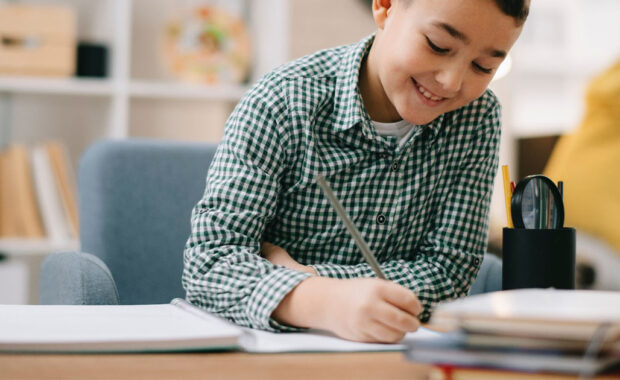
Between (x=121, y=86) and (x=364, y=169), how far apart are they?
143 cm

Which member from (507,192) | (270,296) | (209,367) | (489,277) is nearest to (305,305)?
(270,296)

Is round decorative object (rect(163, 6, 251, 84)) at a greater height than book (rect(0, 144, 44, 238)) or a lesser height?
greater

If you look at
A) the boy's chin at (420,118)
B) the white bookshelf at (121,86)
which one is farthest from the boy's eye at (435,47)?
the white bookshelf at (121,86)

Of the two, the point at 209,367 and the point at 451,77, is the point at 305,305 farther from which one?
the point at 451,77

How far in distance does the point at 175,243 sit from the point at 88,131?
1.36 m

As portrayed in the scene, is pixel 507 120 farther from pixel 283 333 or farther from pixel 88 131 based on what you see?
pixel 283 333

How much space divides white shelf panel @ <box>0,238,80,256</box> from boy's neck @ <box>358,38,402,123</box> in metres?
1.32

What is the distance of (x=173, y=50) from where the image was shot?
7.74ft

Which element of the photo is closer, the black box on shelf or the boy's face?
the boy's face

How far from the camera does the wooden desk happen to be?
0.55 m

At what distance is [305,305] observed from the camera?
0.74 metres

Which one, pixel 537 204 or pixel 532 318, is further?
pixel 537 204

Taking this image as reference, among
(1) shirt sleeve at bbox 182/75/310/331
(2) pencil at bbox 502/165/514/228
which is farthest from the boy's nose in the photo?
(1) shirt sleeve at bbox 182/75/310/331

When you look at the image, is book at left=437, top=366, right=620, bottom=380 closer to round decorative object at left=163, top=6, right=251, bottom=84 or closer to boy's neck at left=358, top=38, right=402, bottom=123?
boy's neck at left=358, top=38, right=402, bottom=123
